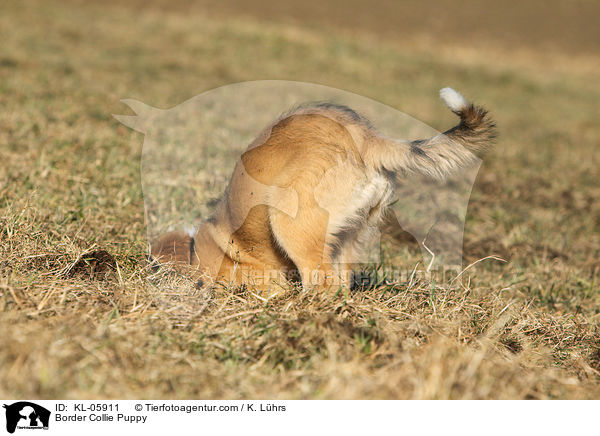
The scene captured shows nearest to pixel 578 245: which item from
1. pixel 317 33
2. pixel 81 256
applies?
pixel 81 256

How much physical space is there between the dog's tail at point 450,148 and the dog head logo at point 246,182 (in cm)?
8

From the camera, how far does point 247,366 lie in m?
2.60

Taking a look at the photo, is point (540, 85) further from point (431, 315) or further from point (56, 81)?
point (431, 315)

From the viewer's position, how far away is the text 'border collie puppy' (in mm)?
3074

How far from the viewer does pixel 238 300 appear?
3270 millimetres
